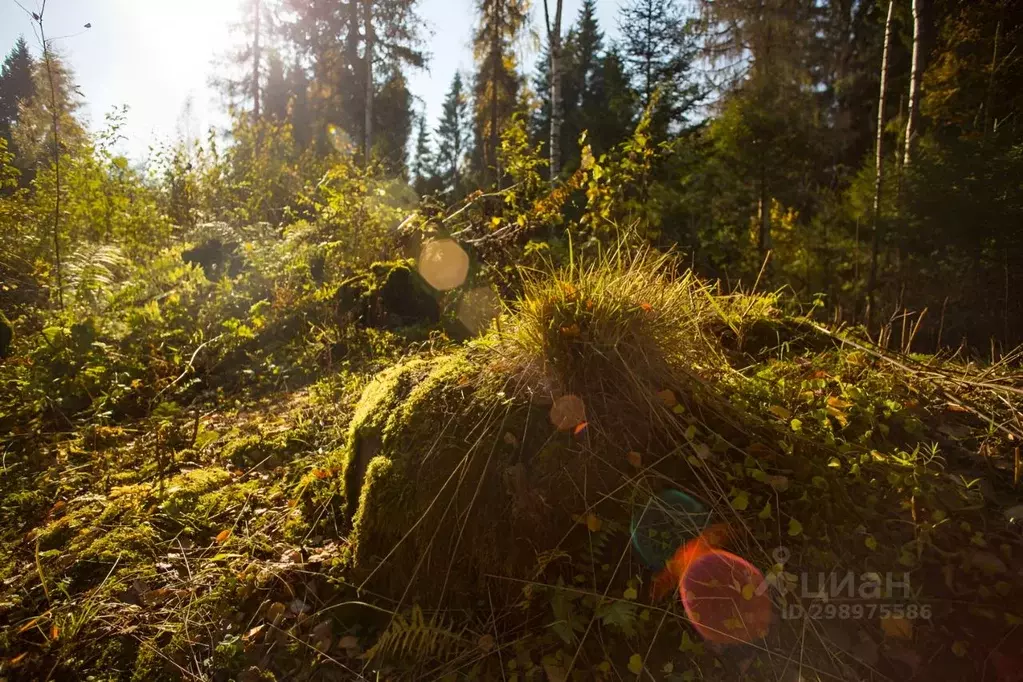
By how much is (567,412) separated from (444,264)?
4.45 meters

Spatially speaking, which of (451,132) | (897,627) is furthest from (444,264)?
(451,132)

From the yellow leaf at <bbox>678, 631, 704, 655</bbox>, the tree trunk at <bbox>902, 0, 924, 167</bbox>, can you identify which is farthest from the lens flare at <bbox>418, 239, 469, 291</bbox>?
the tree trunk at <bbox>902, 0, 924, 167</bbox>

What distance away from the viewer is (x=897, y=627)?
1608 millimetres

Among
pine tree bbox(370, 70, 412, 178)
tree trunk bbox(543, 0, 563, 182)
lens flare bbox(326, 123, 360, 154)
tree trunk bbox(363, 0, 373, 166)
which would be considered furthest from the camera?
pine tree bbox(370, 70, 412, 178)

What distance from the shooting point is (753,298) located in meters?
3.15

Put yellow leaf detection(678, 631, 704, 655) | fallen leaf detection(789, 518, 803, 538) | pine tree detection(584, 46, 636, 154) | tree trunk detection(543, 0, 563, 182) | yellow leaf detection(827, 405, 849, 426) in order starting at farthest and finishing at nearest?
pine tree detection(584, 46, 636, 154)
tree trunk detection(543, 0, 563, 182)
yellow leaf detection(827, 405, 849, 426)
fallen leaf detection(789, 518, 803, 538)
yellow leaf detection(678, 631, 704, 655)

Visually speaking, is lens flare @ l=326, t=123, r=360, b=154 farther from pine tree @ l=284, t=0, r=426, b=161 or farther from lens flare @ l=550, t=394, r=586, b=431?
lens flare @ l=550, t=394, r=586, b=431

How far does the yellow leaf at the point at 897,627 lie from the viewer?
5.25ft

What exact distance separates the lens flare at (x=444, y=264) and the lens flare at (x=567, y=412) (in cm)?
416

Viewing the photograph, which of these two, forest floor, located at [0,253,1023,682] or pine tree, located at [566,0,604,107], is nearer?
forest floor, located at [0,253,1023,682]

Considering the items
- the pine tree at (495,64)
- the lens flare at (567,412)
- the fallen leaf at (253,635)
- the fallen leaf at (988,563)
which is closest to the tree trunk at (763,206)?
the pine tree at (495,64)

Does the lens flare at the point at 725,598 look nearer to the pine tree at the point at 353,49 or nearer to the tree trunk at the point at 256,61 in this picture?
the pine tree at the point at 353,49

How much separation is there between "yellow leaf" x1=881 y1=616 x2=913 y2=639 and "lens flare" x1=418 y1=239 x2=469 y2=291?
503 centimetres

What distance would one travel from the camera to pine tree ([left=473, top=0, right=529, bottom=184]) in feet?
45.3
